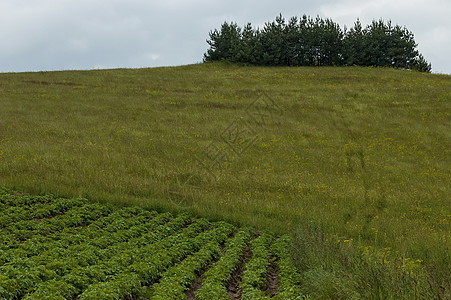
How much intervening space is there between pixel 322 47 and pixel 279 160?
59.4 m

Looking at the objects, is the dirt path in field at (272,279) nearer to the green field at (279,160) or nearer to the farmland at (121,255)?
the farmland at (121,255)

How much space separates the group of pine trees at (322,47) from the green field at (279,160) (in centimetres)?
2870

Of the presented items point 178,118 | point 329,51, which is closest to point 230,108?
point 178,118

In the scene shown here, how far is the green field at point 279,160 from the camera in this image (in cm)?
1145

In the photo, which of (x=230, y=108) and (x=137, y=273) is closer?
(x=137, y=273)

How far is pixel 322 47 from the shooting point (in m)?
77.2

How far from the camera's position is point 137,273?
9.11 m

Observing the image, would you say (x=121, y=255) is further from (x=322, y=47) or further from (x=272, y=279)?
(x=322, y=47)

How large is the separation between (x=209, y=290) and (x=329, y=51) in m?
77.7

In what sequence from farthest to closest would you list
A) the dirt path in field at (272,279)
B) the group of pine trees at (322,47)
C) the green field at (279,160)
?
the group of pine trees at (322,47), the green field at (279,160), the dirt path in field at (272,279)

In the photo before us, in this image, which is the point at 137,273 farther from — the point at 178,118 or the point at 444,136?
the point at 444,136

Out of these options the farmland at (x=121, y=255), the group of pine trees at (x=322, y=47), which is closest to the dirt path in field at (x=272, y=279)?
the farmland at (x=121, y=255)

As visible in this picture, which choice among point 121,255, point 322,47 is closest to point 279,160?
point 121,255

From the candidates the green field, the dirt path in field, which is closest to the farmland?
the dirt path in field
